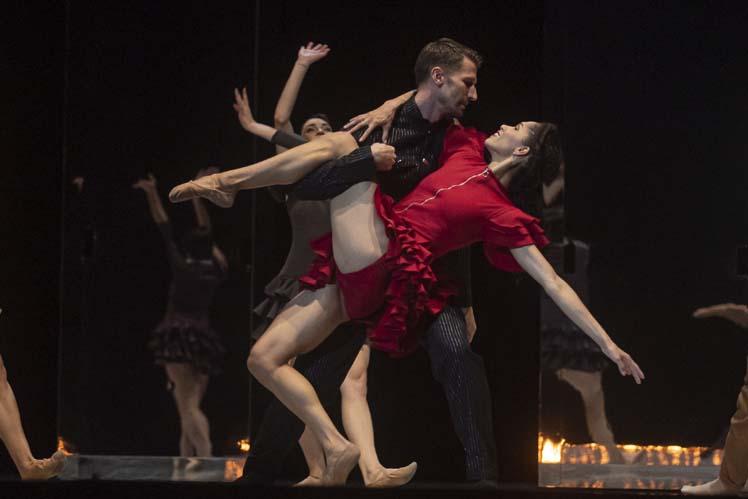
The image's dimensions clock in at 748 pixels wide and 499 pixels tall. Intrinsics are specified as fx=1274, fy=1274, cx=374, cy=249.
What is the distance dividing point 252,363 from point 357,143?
973mm

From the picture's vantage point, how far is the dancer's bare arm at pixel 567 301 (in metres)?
4.81

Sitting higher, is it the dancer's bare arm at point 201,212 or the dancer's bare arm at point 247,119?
the dancer's bare arm at point 247,119

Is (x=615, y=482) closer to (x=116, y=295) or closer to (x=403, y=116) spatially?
(x=403, y=116)

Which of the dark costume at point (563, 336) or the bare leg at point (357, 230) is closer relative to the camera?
the bare leg at point (357, 230)

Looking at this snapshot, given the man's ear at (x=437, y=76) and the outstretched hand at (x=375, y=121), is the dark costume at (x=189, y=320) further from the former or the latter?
the man's ear at (x=437, y=76)

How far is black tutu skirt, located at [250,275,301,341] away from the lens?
5344 millimetres

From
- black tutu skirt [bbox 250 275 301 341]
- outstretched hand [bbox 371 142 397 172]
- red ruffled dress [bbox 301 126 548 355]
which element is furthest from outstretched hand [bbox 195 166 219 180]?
outstretched hand [bbox 371 142 397 172]

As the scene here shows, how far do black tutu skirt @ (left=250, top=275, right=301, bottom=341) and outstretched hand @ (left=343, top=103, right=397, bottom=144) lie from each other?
2.26 feet

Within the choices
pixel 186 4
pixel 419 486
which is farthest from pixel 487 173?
pixel 186 4

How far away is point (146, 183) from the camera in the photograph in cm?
570

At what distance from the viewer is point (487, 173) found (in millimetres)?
5035

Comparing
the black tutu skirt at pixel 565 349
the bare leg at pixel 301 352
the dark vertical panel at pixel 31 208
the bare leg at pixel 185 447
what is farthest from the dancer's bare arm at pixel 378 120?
the bare leg at pixel 185 447

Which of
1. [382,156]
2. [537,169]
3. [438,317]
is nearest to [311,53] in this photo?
[382,156]

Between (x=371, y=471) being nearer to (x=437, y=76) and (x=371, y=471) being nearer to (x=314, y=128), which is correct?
(x=314, y=128)
